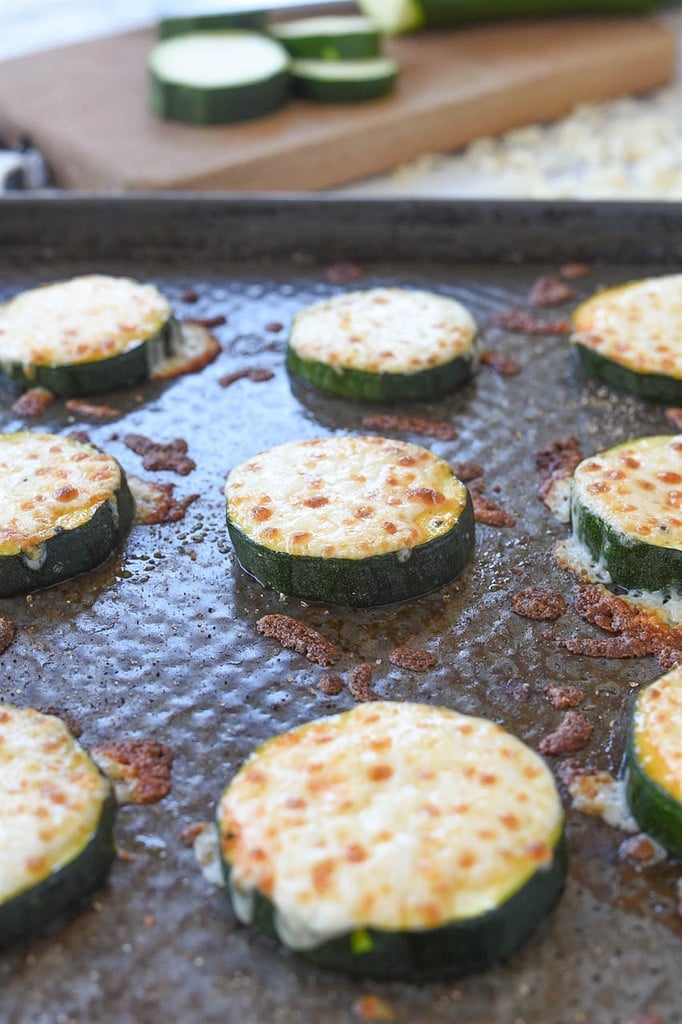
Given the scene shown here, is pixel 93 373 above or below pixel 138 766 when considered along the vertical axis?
above

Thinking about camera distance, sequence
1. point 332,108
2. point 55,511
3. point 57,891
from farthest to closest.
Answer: point 332,108 → point 55,511 → point 57,891

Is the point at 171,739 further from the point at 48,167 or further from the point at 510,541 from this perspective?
the point at 48,167

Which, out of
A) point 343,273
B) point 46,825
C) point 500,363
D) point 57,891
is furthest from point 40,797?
point 343,273

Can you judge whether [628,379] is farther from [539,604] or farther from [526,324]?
[539,604]

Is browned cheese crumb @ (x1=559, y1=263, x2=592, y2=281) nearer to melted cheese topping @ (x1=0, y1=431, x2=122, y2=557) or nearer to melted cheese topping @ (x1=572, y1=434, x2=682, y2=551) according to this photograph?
melted cheese topping @ (x1=572, y1=434, x2=682, y2=551)

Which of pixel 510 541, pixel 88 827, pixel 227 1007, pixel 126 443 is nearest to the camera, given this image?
pixel 227 1007

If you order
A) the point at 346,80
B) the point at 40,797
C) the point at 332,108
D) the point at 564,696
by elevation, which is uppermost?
the point at 346,80

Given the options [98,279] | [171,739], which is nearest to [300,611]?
[171,739]
